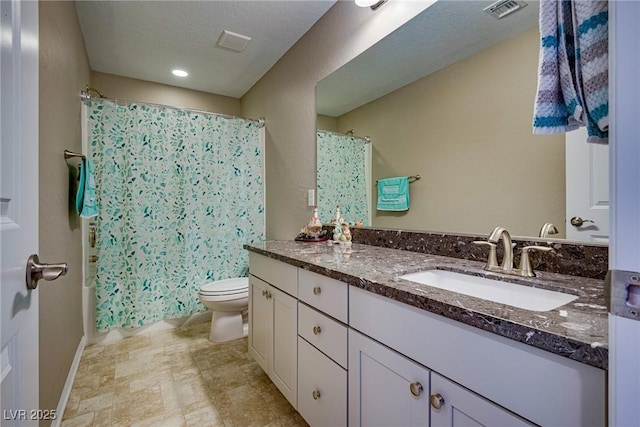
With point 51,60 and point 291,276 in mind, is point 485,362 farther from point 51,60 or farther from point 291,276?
point 51,60

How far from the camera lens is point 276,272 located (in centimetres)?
156

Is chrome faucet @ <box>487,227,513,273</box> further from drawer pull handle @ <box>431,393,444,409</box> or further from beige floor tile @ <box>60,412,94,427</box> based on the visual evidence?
beige floor tile @ <box>60,412,94,427</box>

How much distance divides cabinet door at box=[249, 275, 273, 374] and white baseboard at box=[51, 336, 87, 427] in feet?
3.13

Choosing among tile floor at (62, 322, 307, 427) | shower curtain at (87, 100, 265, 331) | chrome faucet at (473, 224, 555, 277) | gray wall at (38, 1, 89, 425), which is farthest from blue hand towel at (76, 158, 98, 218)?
chrome faucet at (473, 224, 555, 277)

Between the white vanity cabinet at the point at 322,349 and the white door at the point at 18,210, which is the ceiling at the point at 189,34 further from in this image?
the white vanity cabinet at the point at 322,349

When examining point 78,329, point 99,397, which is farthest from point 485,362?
point 78,329

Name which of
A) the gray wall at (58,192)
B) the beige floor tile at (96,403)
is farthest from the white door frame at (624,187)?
the beige floor tile at (96,403)

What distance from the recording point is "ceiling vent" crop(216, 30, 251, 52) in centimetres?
222

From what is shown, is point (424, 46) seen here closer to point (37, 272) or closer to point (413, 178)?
point (413, 178)

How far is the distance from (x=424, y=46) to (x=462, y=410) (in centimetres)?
147

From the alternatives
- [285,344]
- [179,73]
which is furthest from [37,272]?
[179,73]

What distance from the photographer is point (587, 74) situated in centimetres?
61

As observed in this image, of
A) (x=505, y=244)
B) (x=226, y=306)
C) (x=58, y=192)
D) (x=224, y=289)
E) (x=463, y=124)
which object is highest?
(x=463, y=124)

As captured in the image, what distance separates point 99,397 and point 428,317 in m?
1.90
